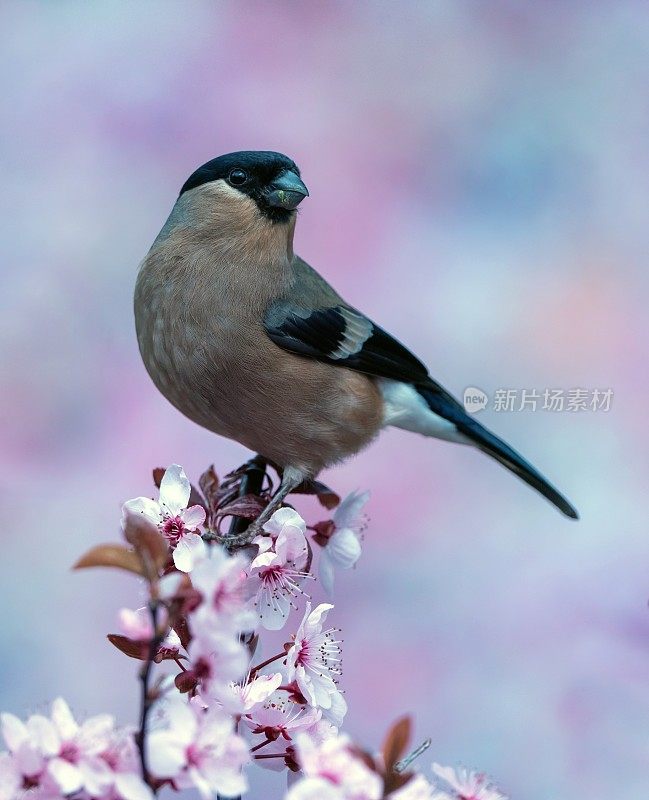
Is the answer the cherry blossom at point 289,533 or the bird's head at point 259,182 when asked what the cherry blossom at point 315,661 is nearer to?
the cherry blossom at point 289,533

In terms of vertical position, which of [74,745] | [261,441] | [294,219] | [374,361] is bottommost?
[74,745]

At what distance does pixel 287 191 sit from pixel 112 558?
0.68 metres

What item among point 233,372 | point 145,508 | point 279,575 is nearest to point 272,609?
point 279,575

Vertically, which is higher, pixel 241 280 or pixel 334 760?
pixel 241 280

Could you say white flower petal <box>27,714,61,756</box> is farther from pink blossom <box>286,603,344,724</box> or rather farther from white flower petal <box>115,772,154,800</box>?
pink blossom <box>286,603,344,724</box>

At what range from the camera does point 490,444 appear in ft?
4.29

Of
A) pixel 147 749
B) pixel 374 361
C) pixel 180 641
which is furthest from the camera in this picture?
pixel 374 361

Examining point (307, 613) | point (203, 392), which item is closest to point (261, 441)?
point (203, 392)

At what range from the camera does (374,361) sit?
3.85 feet

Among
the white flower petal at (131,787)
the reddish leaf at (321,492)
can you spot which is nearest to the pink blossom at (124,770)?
the white flower petal at (131,787)

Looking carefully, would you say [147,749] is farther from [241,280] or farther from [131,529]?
[241,280]

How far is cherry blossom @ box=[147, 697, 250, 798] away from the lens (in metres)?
0.40

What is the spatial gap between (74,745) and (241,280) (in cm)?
71

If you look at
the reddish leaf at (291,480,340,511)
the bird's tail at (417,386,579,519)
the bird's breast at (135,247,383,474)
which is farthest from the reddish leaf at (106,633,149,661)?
the bird's tail at (417,386,579,519)
